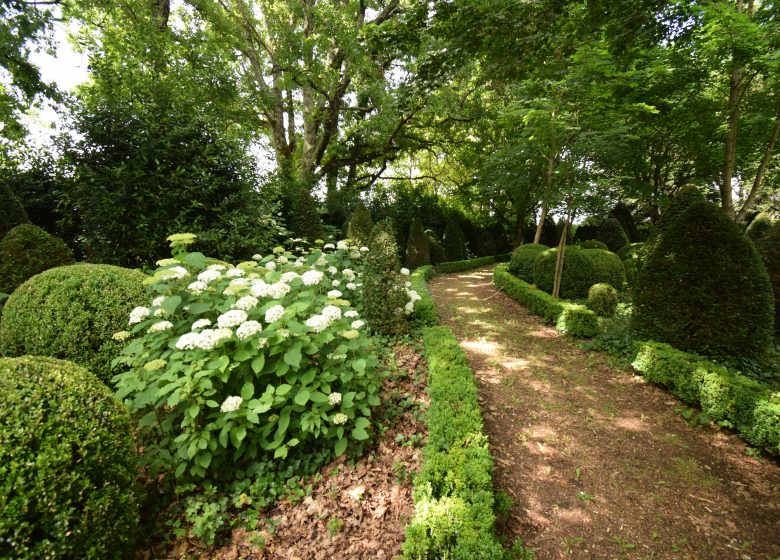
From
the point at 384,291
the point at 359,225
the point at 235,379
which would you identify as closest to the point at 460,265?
the point at 359,225

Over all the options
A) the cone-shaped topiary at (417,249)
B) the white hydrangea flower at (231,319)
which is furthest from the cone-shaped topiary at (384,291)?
the cone-shaped topiary at (417,249)

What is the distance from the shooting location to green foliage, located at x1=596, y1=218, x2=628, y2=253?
15117 mm

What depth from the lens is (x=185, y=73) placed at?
8945mm

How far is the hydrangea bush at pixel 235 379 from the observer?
7.93 ft

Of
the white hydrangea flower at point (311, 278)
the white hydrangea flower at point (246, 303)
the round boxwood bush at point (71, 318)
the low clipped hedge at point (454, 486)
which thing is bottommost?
the low clipped hedge at point (454, 486)

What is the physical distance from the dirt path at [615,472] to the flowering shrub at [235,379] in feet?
5.54

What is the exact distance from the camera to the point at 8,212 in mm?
6652

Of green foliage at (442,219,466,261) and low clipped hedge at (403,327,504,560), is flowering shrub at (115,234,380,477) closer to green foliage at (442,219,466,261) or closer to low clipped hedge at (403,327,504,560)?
low clipped hedge at (403,327,504,560)

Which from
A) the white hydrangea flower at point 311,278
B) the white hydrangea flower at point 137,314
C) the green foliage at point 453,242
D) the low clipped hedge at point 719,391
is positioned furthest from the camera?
the green foliage at point 453,242

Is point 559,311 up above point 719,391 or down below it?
above

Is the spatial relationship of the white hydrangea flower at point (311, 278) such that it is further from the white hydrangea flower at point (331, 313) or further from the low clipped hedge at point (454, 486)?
the low clipped hedge at point (454, 486)

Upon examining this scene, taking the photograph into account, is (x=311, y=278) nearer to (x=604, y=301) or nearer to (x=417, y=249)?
(x=604, y=301)

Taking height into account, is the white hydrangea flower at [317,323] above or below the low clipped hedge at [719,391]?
above

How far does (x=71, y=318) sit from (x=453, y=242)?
1797 centimetres
